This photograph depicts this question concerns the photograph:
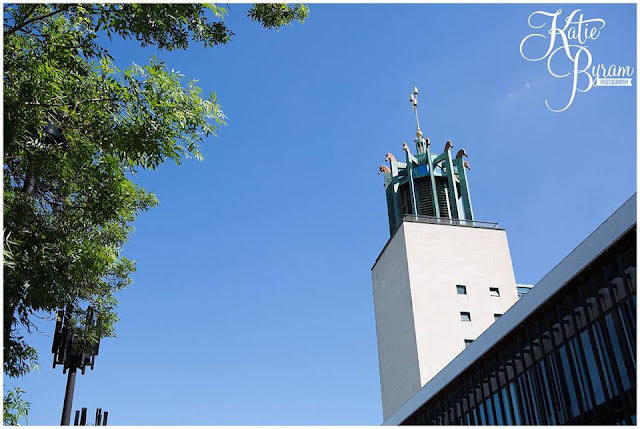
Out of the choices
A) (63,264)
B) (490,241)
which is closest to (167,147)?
(63,264)

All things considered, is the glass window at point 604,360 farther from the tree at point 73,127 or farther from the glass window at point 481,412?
the tree at point 73,127

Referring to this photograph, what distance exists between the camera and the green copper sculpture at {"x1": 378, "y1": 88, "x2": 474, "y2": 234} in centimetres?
4712

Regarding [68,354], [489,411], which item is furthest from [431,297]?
[68,354]

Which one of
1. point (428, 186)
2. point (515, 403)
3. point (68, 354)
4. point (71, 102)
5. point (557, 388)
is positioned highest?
point (428, 186)

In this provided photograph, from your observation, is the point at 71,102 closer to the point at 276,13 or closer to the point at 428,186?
the point at 276,13

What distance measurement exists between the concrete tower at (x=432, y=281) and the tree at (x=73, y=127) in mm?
29916

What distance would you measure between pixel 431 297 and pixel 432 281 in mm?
1222

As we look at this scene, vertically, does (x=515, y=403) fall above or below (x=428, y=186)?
below

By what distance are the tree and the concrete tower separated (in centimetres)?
2992

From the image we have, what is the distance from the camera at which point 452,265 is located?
139 ft

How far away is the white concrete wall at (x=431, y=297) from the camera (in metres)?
38.8

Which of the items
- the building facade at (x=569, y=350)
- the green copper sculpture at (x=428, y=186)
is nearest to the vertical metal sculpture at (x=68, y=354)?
the building facade at (x=569, y=350)

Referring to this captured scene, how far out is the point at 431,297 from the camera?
40344mm

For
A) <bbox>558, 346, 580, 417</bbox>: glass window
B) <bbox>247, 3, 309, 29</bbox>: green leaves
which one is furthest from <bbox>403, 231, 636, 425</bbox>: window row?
<bbox>247, 3, 309, 29</bbox>: green leaves
